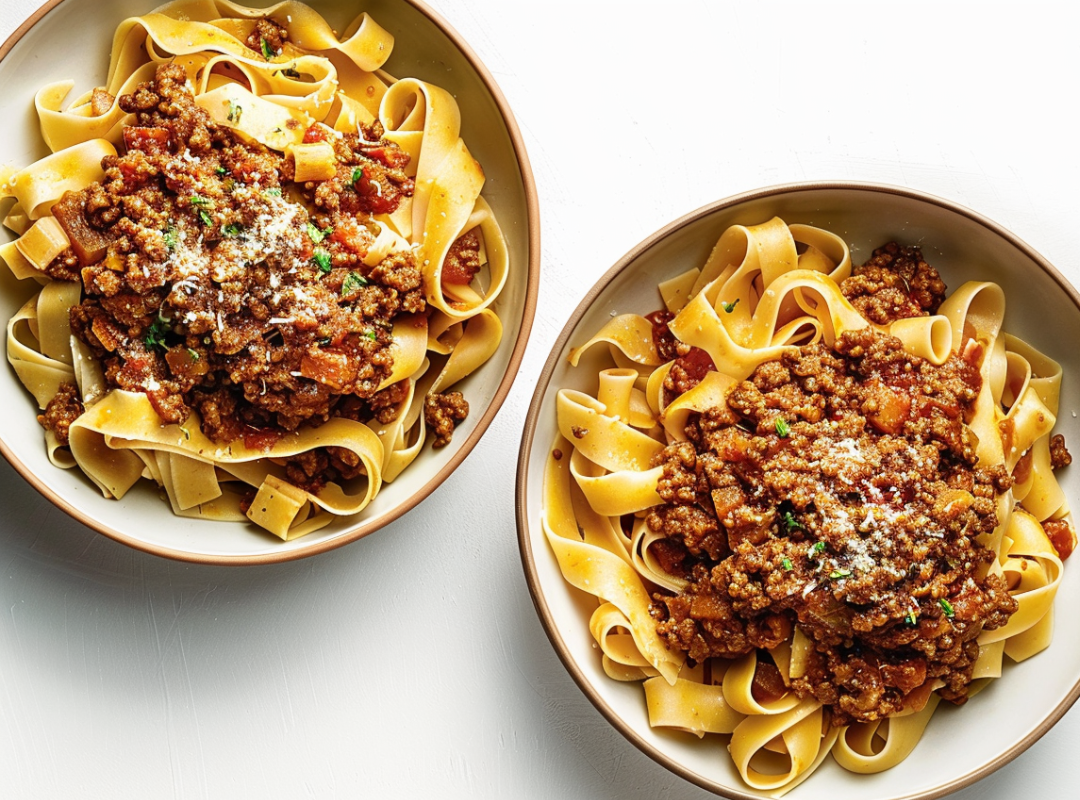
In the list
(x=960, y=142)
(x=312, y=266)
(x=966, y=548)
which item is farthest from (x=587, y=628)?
(x=960, y=142)

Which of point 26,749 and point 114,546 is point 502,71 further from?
point 26,749

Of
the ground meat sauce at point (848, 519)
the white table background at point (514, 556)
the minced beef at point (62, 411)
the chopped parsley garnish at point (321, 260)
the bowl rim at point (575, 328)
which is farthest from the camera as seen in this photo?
the white table background at point (514, 556)

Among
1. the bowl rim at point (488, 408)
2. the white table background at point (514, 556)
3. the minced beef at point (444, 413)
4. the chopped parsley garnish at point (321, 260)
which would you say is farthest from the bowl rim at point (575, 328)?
the chopped parsley garnish at point (321, 260)

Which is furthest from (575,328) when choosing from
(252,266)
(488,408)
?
(252,266)

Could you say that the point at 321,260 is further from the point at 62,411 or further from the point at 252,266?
the point at 62,411

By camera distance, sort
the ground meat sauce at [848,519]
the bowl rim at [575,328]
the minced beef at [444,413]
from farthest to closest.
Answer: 1. the minced beef at [444,413]
2. the bowl rim at [575,328]
3. the ground meat sauce at [848,519]

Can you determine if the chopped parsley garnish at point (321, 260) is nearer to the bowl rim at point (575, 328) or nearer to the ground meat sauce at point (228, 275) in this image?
the ground meat sauce at point (228, 275)
